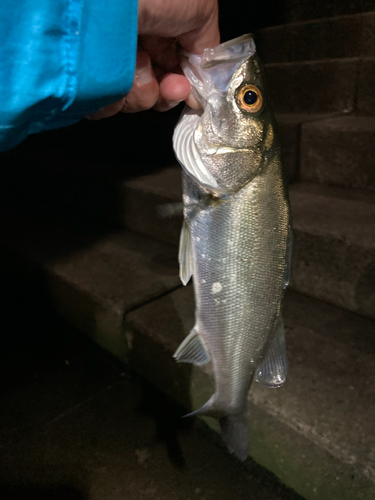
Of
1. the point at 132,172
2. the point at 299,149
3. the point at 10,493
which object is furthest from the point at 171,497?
the point at 132,172

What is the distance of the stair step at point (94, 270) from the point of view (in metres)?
2.28

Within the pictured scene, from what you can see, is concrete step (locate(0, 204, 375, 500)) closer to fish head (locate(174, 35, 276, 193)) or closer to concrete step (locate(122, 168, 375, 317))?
concrete step (locate(122, 168, 375, 317))

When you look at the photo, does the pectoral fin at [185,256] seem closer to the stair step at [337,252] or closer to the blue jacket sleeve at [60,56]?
the blue jacket sleeve at [60,56]

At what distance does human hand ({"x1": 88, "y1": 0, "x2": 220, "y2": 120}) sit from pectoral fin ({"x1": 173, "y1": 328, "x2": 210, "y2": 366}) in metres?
0.68

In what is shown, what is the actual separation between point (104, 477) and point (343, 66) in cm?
287

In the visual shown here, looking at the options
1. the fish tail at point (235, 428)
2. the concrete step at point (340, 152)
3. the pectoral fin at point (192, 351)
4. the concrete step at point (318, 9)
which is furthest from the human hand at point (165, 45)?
the concrete step at point (318, 9)

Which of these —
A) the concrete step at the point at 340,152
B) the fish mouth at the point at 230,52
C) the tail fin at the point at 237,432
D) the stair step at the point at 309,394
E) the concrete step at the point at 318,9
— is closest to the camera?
the fish mouth at the point at 230,52

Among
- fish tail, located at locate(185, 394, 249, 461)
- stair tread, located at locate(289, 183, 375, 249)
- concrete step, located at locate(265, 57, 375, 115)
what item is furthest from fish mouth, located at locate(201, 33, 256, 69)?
concrete step, located at locate(265, 57, 375, 115)

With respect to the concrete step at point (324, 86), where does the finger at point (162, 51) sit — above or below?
above

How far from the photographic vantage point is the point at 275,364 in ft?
3.63

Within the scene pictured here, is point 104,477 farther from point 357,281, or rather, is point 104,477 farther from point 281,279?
point 357,281

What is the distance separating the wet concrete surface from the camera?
1637 mm

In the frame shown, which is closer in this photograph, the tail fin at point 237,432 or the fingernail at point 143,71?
the fingernail at point 143,71

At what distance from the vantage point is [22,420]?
6.56 ft
